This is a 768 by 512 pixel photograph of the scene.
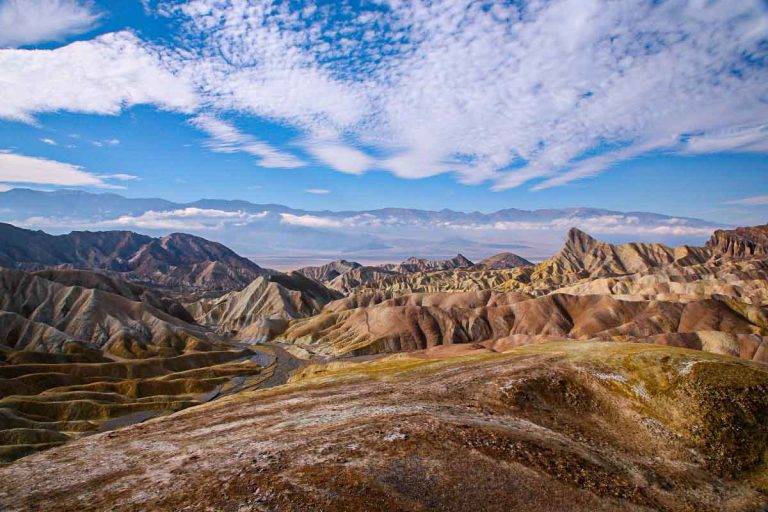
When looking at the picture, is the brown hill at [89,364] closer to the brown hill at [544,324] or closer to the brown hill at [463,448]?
the brown hill at [544,324]

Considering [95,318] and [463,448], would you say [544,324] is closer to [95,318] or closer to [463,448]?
[463,448]

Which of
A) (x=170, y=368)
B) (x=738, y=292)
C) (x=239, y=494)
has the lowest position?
(x=170, y=368)

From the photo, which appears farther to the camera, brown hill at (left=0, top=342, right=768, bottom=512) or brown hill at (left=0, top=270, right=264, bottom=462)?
brown hill at (left=0, top=270, right=264, bottom=462)

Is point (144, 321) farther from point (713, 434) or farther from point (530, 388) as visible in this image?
point (713, 434)

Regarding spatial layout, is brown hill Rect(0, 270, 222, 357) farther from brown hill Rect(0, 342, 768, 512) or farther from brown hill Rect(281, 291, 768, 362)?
brown hill Rect(0, 342, 768, 512)

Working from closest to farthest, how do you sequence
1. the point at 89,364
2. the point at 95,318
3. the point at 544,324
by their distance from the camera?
the point at 89,364 < the point at 544,324 < the point at 95,318

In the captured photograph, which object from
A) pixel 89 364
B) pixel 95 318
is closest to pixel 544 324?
pixel 89 364

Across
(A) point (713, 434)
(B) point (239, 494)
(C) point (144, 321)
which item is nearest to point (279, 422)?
(B) point (239, 494)

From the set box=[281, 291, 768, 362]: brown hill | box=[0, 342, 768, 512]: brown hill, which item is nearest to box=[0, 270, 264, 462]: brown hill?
box=[281, 291, 768, 362]: brown hill
